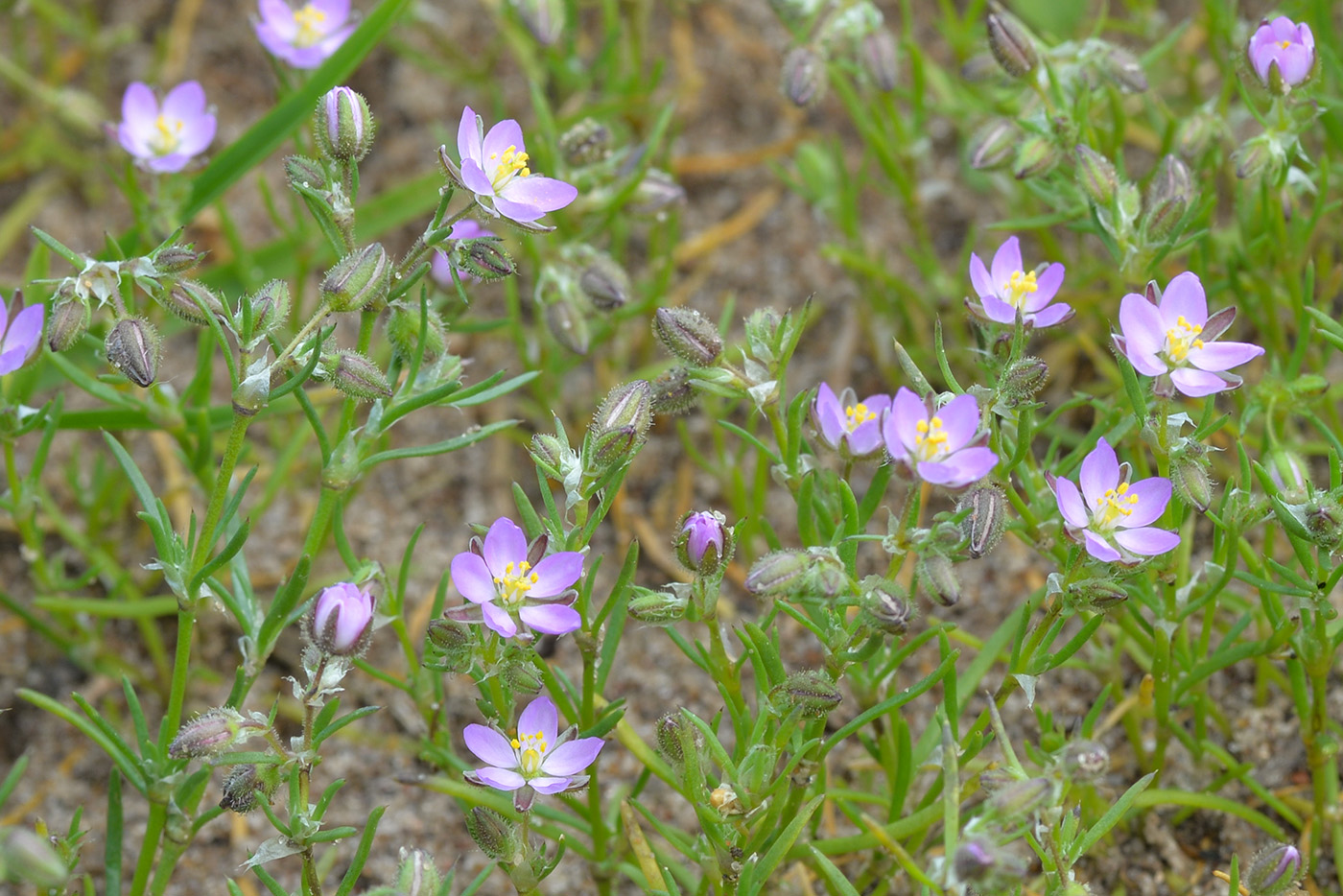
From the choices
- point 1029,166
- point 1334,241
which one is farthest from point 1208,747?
Result: point 1334,241

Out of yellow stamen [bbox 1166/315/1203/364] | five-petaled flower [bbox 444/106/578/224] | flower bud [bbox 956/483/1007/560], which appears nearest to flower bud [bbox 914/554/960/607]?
flower bud [bbox 956/483/1007/560]

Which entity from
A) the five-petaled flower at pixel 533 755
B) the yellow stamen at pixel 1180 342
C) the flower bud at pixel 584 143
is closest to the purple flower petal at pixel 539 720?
the five-petaled flower at pixel 533 755

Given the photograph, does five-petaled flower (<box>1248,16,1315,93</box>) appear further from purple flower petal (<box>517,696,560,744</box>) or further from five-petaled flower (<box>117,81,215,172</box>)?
five-petaled flower (<box>117,81,215,172</box>)

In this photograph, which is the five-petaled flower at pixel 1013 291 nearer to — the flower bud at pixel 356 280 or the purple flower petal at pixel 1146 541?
the purple flower petal at pixel 1146 541

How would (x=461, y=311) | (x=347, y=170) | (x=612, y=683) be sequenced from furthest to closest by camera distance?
(x=461, y=311) → (x=612, y=683) → (x=347, y=170)

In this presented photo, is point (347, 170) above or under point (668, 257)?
above

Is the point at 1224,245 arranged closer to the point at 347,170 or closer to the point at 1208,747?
the point at 1208,747

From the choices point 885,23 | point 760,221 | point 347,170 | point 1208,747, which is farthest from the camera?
point 885,23
